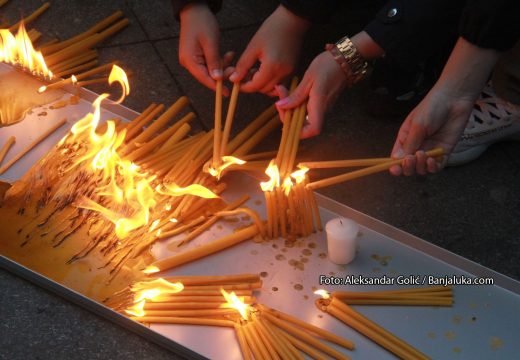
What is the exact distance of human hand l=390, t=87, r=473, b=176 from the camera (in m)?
1.63

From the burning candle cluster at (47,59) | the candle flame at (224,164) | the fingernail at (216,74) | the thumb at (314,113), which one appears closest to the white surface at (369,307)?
the candle flame at (224,164)

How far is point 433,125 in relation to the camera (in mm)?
1656

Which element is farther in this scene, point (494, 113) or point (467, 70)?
point (494, 113)

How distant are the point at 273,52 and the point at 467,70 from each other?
51cm

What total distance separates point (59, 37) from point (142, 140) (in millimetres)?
871

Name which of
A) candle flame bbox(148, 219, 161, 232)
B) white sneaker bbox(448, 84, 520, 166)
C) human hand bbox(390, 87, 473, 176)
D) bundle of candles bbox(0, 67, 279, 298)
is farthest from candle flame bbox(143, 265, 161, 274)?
white sneaker bbox(448, 84, 520, 166)

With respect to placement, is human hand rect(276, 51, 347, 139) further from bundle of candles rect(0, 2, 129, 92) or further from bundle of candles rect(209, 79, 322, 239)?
bundle of candles rect(0, 2, 129, 92)

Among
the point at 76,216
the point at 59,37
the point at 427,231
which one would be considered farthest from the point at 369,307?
the point at 59,37

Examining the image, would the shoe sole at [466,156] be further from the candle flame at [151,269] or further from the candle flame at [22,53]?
the candle flame at [22,53]

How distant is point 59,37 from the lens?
260 centimetres

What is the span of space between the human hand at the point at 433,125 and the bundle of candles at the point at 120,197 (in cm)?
42

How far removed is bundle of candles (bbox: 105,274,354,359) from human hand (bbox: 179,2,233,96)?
58 centimetres

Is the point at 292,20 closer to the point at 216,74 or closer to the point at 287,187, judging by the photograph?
the point at 216,74

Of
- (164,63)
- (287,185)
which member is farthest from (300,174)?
(164,63)
